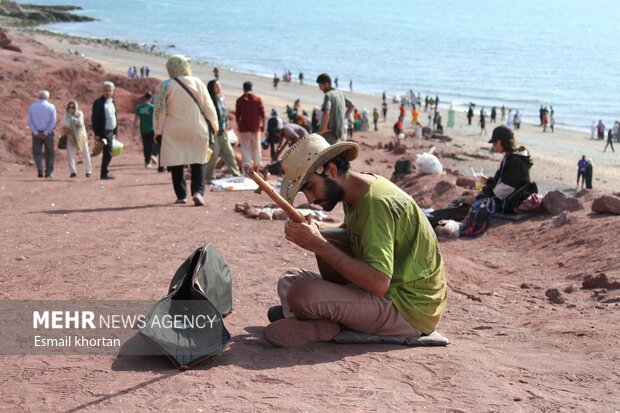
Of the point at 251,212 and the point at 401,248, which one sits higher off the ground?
the point at 401,248

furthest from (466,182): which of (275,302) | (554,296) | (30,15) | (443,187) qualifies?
(30,15)

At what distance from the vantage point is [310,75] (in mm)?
67625

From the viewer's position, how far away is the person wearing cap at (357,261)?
14.2ft

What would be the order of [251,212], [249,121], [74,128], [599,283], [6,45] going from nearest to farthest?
[599,283] → [251,212] → [74,128] → [249,121] → [6,45]

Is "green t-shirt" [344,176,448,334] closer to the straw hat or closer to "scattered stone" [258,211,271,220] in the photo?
the straw hat

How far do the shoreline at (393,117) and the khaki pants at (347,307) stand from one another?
17.8 meters

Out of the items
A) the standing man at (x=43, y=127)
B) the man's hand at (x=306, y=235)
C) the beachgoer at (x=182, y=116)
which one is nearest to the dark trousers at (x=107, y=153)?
the standing man at (x=43, y=127)

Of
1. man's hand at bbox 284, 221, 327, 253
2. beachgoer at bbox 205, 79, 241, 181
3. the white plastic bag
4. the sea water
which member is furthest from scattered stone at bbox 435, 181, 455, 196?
the sea water

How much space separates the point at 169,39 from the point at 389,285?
9063 cm

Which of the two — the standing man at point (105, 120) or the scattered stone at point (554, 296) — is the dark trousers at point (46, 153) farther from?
the scattered stone at point (554, 296)

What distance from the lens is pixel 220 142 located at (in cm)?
1349

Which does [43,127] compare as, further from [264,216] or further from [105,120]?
[264,216]

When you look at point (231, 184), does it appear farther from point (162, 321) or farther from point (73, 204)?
point (162, 321)

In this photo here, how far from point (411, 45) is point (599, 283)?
9363 centimetres
